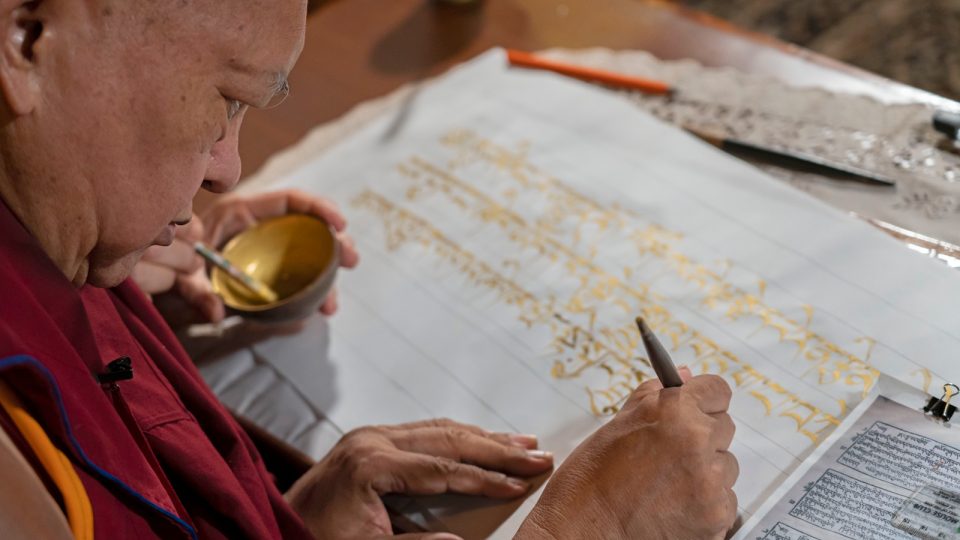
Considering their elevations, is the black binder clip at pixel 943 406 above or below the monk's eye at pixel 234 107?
below

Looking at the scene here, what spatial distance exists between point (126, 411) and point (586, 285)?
1.78 ft

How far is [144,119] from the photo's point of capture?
0.58m

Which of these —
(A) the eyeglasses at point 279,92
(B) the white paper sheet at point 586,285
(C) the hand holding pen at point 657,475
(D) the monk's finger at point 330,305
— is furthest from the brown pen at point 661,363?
(D) the monk's finger at point 330,305

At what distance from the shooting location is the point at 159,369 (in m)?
0.83

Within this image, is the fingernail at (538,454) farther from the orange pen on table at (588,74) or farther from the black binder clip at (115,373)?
the orange pen on table at (588,74)

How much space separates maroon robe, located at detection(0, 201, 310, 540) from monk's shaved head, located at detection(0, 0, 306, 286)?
4cm

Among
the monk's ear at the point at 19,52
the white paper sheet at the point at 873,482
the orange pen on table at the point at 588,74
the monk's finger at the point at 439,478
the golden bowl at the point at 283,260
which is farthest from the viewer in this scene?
the orange pen on table at the point at 588,74

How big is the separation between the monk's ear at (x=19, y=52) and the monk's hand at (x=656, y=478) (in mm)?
504

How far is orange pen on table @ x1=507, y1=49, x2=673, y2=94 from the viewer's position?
4.22 ft

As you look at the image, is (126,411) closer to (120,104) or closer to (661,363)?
(120,104)

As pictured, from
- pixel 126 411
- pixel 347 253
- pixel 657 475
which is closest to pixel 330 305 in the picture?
pixel 347 253

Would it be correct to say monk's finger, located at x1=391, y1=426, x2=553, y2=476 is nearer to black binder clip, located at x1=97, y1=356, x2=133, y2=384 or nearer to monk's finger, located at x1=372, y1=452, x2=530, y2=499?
monk's finger, located at x1=372, y1=452, x2=530, y2=499

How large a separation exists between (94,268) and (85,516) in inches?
7.2

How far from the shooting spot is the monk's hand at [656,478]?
2.38 ft
